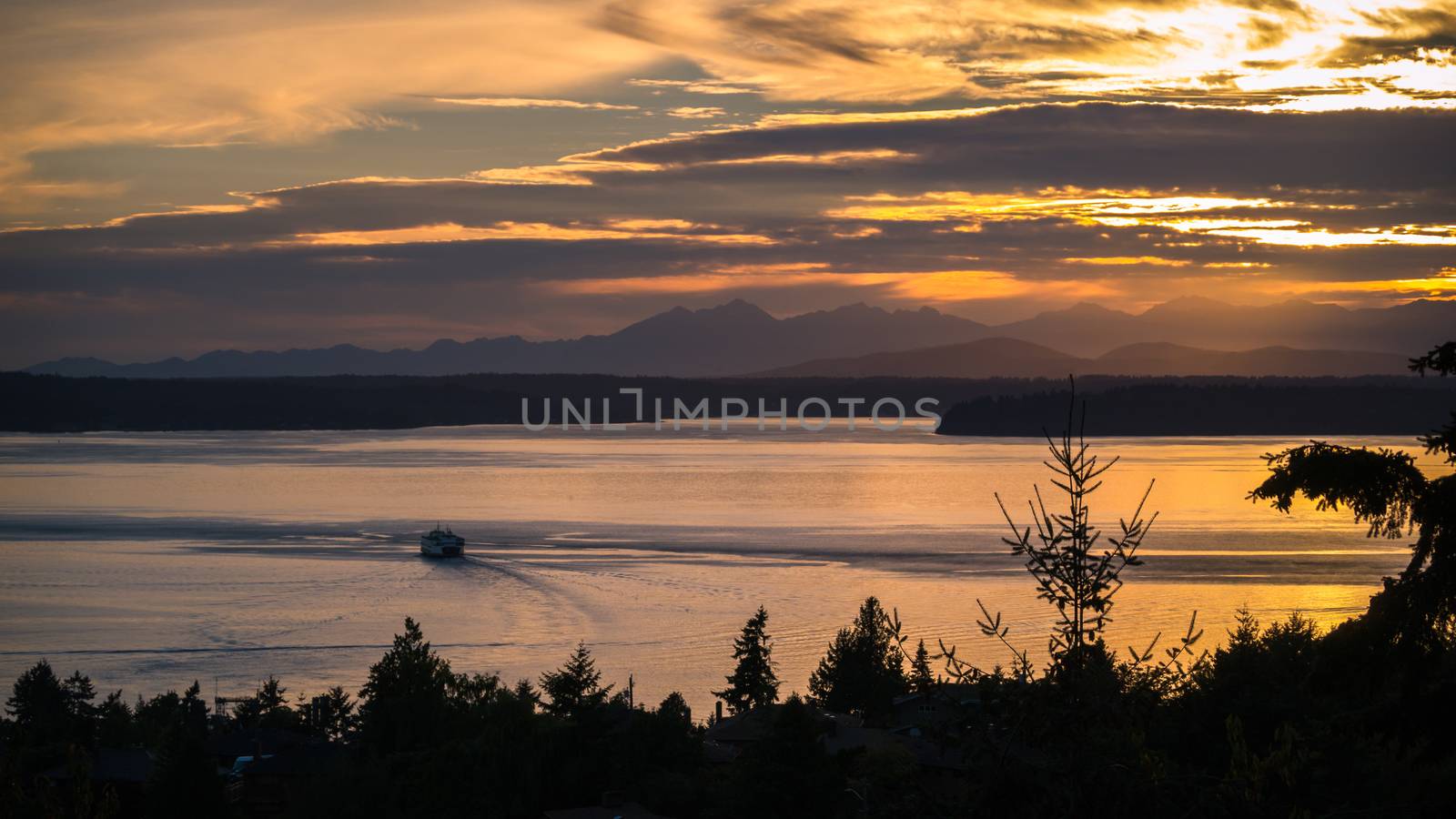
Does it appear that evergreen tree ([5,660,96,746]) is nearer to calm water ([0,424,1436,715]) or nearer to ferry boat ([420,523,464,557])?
calm water ([0,424,1436,715])

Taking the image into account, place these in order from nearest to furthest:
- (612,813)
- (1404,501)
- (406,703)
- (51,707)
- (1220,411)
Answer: (1404,501)
(612,813)
(406,703)
(51,707)
(1220,411)

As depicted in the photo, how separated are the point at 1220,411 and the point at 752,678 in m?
158

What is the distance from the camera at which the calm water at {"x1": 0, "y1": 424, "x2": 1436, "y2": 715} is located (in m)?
39.5

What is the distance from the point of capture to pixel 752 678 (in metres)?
33.1

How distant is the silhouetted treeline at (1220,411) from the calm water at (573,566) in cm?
5370

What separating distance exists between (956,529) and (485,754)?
168ft

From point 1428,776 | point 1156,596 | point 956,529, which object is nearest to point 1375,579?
point 1156,596

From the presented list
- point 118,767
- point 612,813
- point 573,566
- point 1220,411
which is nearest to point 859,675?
point 612,813

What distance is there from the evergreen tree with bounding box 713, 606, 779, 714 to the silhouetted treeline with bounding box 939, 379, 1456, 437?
409ft

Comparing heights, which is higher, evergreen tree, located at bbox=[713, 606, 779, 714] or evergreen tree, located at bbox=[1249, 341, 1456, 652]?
Result: evergreen tree, located at bbox=[1249, 341, 1456, 652]

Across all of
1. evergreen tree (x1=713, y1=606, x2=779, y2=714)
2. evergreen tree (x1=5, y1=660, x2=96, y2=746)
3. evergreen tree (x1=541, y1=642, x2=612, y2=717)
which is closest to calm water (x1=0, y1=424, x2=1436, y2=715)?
evergreen tree (x1=713, y1=606, x2=779, y2=714)

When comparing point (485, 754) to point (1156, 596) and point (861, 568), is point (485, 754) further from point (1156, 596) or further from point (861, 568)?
point (861, 568)

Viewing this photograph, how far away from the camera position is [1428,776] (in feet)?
38.5

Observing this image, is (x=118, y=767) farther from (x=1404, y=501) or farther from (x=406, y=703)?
(x=1404, y=501)
